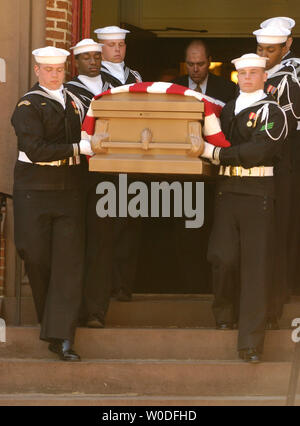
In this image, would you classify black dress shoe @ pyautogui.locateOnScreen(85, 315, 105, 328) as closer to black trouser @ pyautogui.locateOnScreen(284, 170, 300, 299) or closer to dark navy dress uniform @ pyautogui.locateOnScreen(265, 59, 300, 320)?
dark navy dress uniform @ pyautogui.locateOnScreen(265, 59, 300, 320)

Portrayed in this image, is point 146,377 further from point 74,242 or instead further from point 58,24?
point 58,24

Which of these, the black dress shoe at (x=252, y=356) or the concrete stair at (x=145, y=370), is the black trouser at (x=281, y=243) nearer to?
the concrete stair at (x=145, y=370)

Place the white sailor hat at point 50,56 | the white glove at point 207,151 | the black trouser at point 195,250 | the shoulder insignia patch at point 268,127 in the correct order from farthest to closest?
the black trouser at point 195,250 < the white sailor hat at point 50,56 < the shoulder insignia patch at point 268,127 < the white glove at point 207,151

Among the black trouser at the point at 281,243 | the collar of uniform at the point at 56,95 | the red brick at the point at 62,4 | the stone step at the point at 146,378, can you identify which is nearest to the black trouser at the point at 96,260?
the stone step at the point at 146,378

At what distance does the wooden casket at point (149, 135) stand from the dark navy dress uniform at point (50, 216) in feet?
1.24

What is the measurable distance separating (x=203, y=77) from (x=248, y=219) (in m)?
1.43

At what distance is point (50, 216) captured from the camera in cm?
782

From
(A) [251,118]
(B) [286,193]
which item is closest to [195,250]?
(B) [286,193]

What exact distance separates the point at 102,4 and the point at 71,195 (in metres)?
3.74

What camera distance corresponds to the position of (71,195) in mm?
7863

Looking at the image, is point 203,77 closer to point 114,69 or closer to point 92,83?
point 114,69

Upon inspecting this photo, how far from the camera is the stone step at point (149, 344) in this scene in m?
7.98

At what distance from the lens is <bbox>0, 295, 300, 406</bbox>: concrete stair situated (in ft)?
25.0

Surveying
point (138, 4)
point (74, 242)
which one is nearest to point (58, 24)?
point (74, 242)
